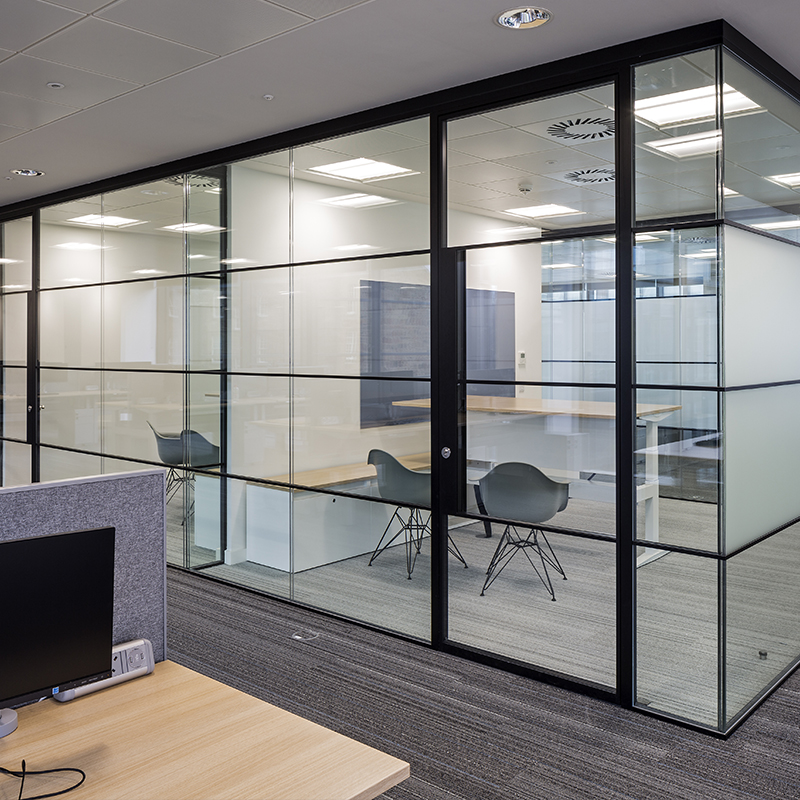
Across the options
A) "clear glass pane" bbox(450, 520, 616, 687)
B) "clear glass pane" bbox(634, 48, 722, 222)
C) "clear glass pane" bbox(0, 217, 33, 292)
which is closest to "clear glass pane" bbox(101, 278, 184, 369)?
"clear glass pane" bbox(0, 217, 33, 292)

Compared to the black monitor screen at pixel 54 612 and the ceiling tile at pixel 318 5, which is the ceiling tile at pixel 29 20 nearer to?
the ceiling tile at pixel 318 5

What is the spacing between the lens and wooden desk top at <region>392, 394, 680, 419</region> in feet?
9.42

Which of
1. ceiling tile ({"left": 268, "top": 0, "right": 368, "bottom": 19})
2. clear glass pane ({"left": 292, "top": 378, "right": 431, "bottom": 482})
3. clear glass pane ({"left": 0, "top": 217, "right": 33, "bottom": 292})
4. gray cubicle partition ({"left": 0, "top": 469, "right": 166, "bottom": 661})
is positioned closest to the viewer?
gray cubicle partition ({"left": 0, "top": 469, "right": 166, "bottom": 661})

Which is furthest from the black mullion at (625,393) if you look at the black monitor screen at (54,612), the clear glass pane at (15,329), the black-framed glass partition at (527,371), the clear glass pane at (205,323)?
the clear glass pane at (15,329)

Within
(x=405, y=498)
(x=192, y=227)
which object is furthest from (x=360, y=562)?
(x=192, y=227)

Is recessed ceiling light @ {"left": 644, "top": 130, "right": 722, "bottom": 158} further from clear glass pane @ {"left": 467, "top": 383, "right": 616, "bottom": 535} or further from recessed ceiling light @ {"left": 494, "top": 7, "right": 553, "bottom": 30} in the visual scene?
clear glass pane @ {"left": 467, "top": 383, "right": 616, "bottom": 535}

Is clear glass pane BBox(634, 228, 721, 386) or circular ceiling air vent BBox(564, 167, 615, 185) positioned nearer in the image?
clear glass pane BBox(634, 228, 721, 386)

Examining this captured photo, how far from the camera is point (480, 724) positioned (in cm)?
277

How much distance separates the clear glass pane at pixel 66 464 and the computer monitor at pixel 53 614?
4255 millimetres

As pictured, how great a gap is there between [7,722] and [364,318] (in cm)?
261

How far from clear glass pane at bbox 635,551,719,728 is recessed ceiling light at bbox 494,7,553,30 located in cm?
196

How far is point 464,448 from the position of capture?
3.43m

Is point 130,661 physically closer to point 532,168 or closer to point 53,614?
point 53,614

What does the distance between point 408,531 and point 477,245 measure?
138cm
